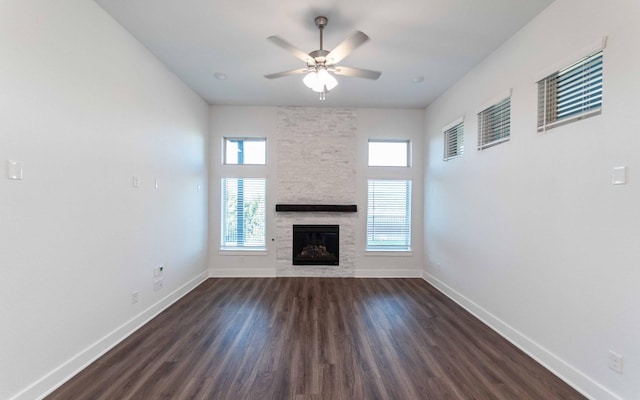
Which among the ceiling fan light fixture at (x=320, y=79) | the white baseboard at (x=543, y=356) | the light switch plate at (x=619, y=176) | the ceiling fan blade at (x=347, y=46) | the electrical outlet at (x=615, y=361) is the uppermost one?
the ceiling fan blade at (x=347, y=46)

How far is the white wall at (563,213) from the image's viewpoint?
180cm

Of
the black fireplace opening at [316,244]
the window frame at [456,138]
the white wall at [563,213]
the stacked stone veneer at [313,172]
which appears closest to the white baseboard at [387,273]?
the stacked stone veneer at [313,172]

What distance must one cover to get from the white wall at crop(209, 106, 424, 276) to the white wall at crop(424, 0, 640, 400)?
1.58 metres

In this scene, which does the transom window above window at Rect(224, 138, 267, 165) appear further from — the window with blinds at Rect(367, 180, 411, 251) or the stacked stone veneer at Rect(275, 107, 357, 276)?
the window with blinds at Rect(367, 180, 411, 251)

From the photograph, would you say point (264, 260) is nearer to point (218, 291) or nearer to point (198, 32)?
point (218, 291)

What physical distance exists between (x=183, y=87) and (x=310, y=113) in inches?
85.2

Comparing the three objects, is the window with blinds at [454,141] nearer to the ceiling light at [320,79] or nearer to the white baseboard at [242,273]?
the ceiling light at [320,79]

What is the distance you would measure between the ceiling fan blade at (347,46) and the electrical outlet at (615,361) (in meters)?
2.90

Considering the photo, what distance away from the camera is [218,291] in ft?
13.9

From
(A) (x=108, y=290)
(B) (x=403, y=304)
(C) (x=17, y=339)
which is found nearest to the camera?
(C) (x=17, y=339)

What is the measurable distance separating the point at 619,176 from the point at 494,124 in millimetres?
1584

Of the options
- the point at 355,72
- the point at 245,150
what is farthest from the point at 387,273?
the point at 355,72

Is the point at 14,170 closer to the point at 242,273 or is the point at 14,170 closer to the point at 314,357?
the point at 314,357

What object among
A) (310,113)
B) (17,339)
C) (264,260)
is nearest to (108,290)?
(17,339)
